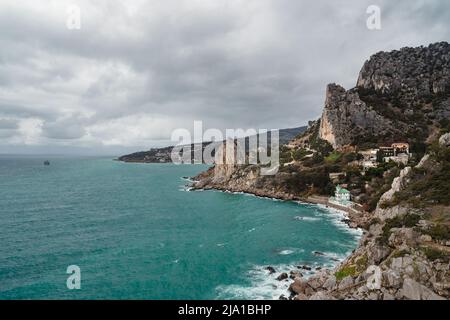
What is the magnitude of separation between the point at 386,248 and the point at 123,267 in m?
24.7

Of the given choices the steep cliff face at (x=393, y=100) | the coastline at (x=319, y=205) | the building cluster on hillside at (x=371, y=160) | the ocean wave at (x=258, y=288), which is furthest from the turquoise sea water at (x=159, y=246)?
the steep cliff face at (x=393, y=100)

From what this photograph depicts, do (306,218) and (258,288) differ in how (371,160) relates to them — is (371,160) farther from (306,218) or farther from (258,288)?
(258,288)

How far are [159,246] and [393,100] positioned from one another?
9566 centimetres

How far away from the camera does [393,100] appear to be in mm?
107250

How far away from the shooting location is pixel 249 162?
10094 centimetres

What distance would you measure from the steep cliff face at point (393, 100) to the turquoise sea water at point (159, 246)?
42356mm

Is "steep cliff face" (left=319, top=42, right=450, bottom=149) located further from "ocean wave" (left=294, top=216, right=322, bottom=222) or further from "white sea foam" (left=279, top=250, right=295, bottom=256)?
"white sea foam" (left=279, top=250, right=295, bottom=256)

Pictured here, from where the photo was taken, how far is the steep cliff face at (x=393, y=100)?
96812mm

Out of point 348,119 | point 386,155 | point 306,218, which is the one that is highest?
point 348,119

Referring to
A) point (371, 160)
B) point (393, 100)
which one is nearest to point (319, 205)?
point (371, 160)

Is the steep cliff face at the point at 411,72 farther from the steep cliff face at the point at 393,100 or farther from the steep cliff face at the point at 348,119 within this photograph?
the steep cliff face at the point at 348,119

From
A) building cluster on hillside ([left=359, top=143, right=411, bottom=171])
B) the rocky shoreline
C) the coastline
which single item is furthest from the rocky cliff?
building cluster on hillside ([left=359, top=143, right=411, bottom=171])

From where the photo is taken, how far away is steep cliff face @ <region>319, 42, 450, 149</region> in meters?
96.8

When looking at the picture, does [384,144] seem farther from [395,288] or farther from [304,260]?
[395,288]
